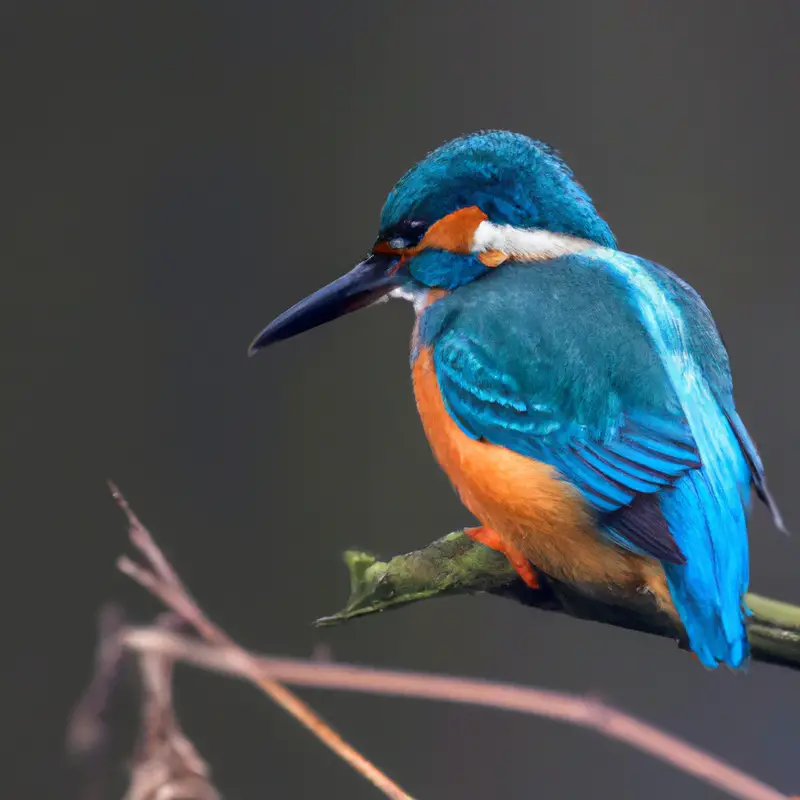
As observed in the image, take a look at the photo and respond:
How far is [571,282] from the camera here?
42.9 inches

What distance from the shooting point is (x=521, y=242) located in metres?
1.13

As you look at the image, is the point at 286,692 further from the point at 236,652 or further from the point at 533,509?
the point at 533,509

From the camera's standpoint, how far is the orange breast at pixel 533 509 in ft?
3.15

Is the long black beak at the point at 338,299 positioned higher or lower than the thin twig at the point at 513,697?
higher

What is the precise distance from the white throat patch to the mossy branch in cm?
34

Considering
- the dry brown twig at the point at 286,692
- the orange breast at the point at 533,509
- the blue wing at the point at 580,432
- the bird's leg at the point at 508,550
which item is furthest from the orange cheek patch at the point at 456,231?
the dry brown twig at the point at 286,692

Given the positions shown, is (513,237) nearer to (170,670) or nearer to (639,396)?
(639,396)

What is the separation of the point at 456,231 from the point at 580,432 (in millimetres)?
292

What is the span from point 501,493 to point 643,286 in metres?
0.30

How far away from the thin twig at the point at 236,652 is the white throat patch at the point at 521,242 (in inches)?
25.2

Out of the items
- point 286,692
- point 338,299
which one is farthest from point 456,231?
point 286,692

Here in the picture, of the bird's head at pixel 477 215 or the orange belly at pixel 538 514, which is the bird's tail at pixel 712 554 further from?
the bird's head at pixel 477 215

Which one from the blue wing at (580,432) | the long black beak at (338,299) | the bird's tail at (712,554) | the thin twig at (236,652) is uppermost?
the long black beak at (338,299)

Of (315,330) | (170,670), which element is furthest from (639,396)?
(170,670)
